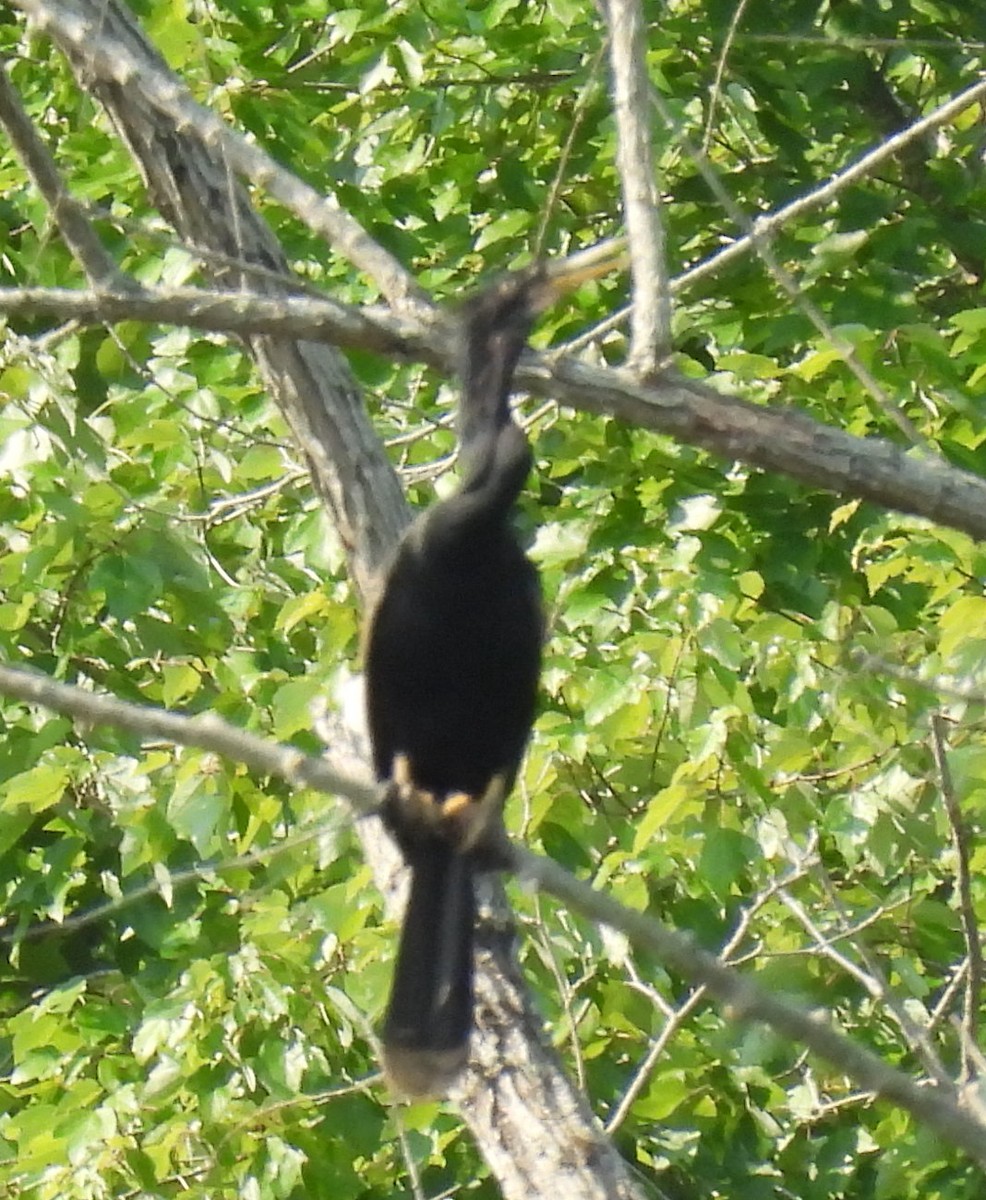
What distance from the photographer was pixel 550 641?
3.47 metres

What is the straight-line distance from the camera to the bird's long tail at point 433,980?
2.29 meters

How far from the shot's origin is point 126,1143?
334cm

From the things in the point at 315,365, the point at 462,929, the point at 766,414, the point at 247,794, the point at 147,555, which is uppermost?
the point at 315,365

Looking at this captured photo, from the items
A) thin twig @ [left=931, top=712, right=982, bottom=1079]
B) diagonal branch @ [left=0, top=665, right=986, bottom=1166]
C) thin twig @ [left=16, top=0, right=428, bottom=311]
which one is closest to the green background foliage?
thin twig @ [left=931, top=712, right=982, bottom=1079]

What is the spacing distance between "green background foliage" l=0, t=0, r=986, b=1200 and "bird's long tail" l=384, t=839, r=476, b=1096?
49cm

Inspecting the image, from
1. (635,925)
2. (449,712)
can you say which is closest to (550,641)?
(449,712)

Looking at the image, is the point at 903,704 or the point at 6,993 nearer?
the point at 903,704

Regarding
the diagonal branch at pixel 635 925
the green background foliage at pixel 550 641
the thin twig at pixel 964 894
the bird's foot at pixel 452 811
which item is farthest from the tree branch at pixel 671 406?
the green background foliage at pixel 550 641

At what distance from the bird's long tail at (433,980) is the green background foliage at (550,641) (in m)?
0.49

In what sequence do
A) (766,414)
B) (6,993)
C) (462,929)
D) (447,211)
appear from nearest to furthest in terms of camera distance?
1. (766,414)
2. (462,929)
3. (447,211)
4. (6,993)

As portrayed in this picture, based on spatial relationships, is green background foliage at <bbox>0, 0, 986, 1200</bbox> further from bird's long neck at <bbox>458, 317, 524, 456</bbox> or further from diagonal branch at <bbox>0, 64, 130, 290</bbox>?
bird's long neck at <bbox>458, 317, 524, 456</bbox>

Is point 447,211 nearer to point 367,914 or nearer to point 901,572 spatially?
point 901,572

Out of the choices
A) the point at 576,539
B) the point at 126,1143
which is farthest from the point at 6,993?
the point at 576,539

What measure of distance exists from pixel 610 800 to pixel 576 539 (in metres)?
0.60
